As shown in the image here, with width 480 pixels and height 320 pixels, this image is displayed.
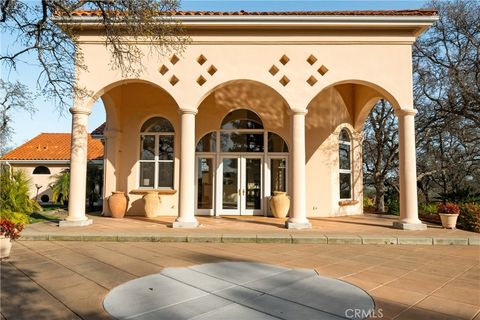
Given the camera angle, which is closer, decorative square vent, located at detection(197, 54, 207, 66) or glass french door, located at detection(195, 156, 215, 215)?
decorative square vent, located at detection(197, 54, 207, 66)

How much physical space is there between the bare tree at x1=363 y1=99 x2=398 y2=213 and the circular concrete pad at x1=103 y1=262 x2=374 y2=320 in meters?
11.4

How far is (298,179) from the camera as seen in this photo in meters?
8.58

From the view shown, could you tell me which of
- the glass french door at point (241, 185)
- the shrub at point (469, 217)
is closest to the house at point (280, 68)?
the shrub at point (469, 217)

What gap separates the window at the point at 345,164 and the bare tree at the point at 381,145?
321 cm

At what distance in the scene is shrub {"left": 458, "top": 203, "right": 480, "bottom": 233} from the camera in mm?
8625

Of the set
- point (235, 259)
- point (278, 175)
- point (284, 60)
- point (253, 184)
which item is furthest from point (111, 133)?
point (235, 259)

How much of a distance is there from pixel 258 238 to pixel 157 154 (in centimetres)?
583

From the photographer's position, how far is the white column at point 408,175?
8.59m

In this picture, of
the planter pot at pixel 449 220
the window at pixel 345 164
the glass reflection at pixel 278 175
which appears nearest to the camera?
the planter pot at pixel 449 220

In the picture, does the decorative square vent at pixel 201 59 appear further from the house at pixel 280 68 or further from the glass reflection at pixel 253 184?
the glass reflection at pixel 253 184

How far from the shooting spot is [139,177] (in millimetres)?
11500

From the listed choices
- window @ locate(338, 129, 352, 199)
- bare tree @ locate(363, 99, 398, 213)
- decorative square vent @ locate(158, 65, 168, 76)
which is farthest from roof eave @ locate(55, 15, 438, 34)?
bare tree @ locate(363, 99, 398, 213)

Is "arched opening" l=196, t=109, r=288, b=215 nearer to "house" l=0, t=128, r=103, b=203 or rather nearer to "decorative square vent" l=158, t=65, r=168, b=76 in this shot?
"decorative square vent" l=158, t=65, r=168, b=76

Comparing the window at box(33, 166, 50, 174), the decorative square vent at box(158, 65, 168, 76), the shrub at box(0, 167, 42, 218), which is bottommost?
the shrub at box(0, 167, 42, 218)
